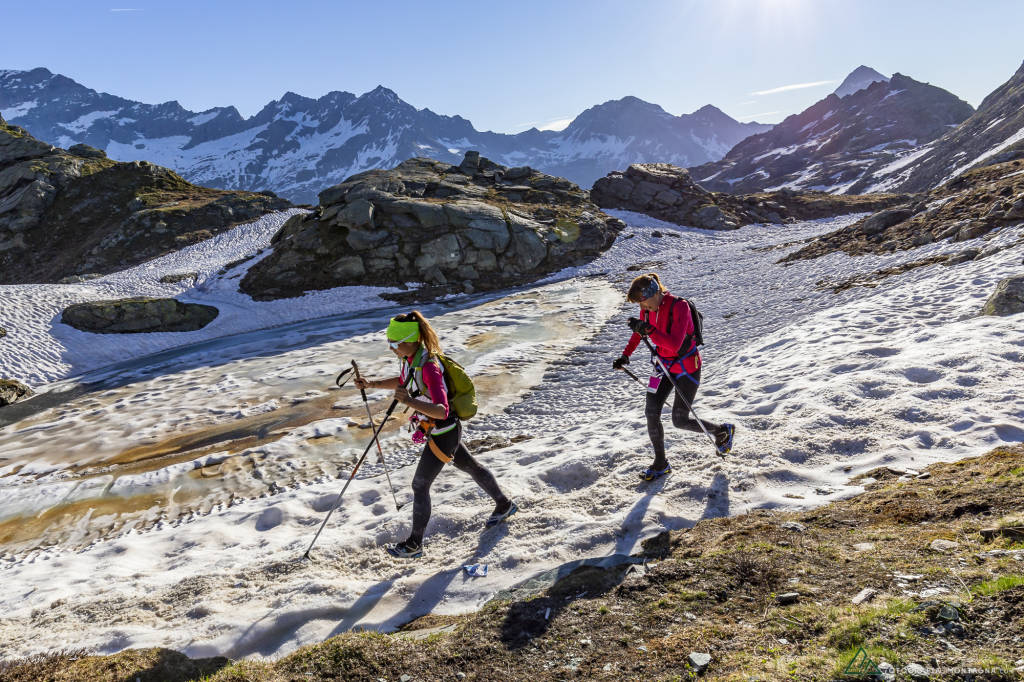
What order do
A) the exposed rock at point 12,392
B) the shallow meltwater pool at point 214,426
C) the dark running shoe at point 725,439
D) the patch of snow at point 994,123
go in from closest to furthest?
the dark running shoe at point 725,439 < the shallow meltwater pool at point 214,426 < the exposed rock at point 12,392 < the patch of snow at point 994,123

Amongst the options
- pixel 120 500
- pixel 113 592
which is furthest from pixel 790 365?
pixel 120 500

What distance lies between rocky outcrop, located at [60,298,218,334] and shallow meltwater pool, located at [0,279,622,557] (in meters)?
3.97

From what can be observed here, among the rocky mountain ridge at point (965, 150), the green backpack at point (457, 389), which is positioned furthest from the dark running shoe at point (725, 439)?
the rocky mountain ridge at point (965, 150)

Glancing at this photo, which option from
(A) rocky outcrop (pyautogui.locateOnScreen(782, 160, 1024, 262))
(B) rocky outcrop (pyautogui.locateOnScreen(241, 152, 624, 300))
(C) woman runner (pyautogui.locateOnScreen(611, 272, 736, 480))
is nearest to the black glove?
(C) woman runner (pyautogui.locateOnScreen(611, 272, 736, 480))

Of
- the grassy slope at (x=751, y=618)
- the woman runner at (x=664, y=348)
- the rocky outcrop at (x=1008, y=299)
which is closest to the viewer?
the grassy slope at (x=751, y=618)

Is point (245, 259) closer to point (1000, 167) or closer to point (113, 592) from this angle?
point (113, 592)

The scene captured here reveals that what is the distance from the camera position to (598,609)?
460 cm

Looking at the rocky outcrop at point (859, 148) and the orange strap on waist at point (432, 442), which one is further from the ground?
the rocky outcrop at point (859, 148)

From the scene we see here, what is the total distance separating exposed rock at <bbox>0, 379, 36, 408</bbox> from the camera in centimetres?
1767

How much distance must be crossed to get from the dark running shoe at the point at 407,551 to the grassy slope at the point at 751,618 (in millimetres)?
1346

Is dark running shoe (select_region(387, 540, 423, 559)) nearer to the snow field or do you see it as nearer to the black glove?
the snow field

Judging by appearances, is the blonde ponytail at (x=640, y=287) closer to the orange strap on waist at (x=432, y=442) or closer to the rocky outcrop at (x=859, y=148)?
the orange strap on waist at (x=432, y=442)

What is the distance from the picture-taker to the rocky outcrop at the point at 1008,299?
10.6 metres

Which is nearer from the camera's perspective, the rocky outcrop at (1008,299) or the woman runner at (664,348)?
the woman runner at (664,348)
